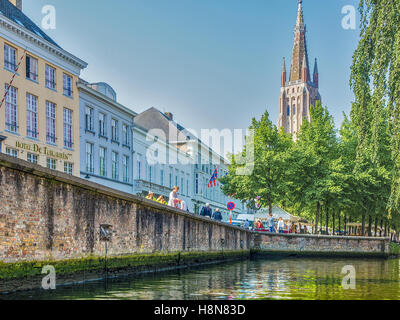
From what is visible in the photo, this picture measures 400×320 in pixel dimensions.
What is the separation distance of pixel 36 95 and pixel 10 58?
253cm

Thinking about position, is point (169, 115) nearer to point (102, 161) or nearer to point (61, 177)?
point (102, 161)

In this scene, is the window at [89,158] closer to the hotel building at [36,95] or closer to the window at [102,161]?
the window at [102,161]

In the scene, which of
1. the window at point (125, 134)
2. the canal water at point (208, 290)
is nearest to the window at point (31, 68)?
the window at point (125, 134)

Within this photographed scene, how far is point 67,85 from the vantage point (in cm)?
3312

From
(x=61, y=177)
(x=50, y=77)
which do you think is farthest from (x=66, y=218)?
(x=50, y=77)

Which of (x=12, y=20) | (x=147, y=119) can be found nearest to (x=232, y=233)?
(x=12, y=20)

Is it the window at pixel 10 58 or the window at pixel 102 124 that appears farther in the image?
the window at pixel 102 124

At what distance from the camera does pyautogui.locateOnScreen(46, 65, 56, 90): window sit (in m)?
30.9

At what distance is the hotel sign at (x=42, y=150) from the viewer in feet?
92.2

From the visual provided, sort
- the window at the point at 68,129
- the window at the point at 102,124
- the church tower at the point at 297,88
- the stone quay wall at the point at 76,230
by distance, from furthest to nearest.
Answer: the church tower at the point at 297,88, the window at the point at 102,124, the window at the point at 68,129, the stone quay wall at the point at 76,230

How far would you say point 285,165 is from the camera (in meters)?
40.6

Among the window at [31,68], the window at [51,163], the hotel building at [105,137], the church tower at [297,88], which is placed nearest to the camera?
the window at [31,68]

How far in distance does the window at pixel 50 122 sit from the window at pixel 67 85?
1581mm

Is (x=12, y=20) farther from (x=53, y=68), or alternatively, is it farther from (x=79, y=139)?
(x=79, y=139)
